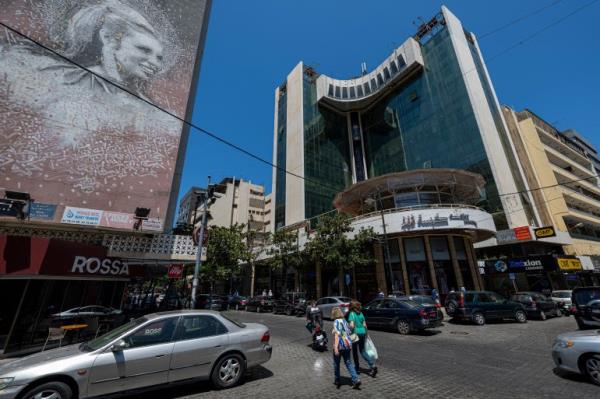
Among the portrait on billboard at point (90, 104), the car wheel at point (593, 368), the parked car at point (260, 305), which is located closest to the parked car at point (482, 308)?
the car wheel at point (593, 368)

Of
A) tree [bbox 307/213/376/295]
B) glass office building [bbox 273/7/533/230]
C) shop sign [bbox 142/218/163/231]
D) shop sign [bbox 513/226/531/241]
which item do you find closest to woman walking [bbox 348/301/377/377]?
tree [bbox 307/213/376/295]

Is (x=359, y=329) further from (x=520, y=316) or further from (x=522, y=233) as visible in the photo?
(x=522, y=233)

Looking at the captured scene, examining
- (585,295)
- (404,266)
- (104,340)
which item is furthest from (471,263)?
(104,340)

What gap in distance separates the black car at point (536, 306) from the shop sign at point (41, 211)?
1192 inches

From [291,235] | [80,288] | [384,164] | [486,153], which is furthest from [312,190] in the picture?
[80,288]

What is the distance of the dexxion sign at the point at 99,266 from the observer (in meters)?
11.3

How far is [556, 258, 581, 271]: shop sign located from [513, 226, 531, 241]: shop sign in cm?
331

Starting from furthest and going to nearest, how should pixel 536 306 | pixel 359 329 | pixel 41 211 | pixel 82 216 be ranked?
1. pixel 82 216
2. pixel 41 211
3. pixel 536 306
4. pixel 359 329

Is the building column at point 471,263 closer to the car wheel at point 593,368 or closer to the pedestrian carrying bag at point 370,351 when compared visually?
the car wheel at point 593,368

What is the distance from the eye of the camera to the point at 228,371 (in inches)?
219

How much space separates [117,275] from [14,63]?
62.6 ft

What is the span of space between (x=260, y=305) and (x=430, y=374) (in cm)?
2073

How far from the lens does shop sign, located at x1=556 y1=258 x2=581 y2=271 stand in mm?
27961

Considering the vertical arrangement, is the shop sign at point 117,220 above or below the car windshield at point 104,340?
above
